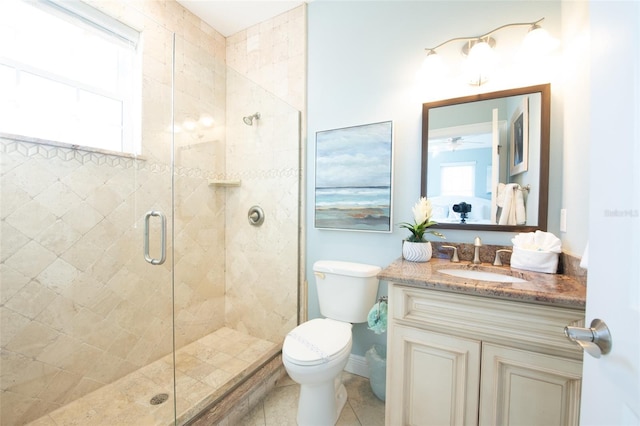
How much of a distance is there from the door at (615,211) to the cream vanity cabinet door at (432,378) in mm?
555

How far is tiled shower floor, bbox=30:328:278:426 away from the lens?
4.37ft

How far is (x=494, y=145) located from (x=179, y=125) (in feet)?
6.89

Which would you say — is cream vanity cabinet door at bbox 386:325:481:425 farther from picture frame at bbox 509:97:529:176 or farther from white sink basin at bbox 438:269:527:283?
picture frame at bbox 509:97:529:176

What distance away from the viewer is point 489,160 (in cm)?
145

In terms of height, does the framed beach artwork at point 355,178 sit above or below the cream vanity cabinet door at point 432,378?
above

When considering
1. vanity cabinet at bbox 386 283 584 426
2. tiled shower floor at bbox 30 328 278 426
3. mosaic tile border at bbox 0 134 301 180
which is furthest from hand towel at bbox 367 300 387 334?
mosaic tile border at bbox 0 134 301 180

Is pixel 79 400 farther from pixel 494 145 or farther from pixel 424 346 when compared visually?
pixel 494 145

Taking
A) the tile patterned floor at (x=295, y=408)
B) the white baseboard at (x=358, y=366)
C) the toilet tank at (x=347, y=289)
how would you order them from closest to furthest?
1. the tile patterned floor at (x=295, y=408)
2. the toilet tank at (x=347, y=289)
3. the white baseboard at (x=358, y=366)

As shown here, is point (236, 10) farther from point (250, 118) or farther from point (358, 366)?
point (358, 366)

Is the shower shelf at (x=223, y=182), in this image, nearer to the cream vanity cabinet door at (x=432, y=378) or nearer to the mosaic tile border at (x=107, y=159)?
the mosaic tile border at (x=107, y=159)

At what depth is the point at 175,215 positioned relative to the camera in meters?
1.89

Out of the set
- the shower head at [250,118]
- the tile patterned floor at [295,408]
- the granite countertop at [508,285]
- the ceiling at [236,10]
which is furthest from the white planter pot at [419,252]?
the ceiling at [236,10]

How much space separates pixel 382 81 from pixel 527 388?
1786 mm

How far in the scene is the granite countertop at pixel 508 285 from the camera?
0.90 meters
